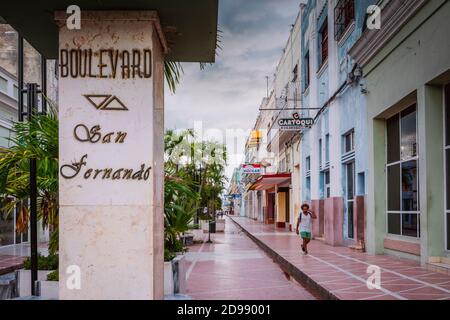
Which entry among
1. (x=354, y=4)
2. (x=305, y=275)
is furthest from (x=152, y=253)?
(x=354, y=4)

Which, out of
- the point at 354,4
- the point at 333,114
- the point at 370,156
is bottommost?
the point at 370,156

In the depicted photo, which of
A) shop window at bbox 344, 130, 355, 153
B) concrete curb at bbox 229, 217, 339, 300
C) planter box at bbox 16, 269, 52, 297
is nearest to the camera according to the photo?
planter box at bbox 16, 269, 52, 297

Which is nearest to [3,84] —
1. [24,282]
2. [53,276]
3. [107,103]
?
[24,282]

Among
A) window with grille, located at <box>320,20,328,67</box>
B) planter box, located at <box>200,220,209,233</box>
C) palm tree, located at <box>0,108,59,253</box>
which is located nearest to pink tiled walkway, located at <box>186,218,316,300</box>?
palm tree, located at <box>0,108,59,253</box>

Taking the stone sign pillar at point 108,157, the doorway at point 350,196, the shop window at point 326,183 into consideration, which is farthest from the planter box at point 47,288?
the shop window at point 326,183

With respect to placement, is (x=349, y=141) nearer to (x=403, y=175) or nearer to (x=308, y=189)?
(x=403, y=175)

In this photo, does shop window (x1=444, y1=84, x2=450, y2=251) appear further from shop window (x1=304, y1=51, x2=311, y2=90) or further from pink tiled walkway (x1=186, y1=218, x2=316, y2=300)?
shop window (x1=304, y1=51, x2=311, y2=90)

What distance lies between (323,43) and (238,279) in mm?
13807

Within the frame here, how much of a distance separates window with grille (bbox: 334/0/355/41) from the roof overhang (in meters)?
12.0

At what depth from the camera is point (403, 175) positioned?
47.6ft

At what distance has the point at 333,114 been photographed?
20.7m

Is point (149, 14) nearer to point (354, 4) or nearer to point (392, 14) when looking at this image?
point (392, 14)

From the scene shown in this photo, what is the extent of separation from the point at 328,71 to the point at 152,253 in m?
16.7

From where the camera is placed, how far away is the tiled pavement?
8891mm
